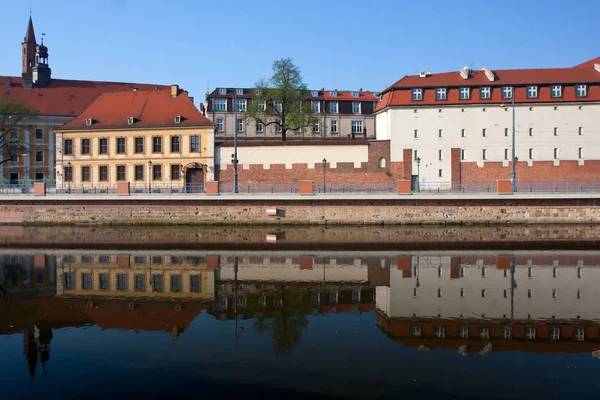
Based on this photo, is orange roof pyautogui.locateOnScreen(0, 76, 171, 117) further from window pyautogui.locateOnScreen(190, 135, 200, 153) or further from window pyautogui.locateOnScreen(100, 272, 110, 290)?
window pyautogui.locateOnScreen(100, 272, 110, 290)

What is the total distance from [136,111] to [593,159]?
36776 mm

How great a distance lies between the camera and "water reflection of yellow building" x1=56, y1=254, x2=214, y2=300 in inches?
723

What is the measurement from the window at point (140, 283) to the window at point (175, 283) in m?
0.96

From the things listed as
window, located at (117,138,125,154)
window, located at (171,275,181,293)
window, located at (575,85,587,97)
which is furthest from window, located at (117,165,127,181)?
window, located at (575,85,587,97)

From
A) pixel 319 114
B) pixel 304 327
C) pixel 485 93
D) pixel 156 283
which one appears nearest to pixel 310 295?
pixel 304 327

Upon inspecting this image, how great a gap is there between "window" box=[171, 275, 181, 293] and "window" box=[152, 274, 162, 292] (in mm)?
425

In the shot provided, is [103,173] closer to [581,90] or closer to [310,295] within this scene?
[310,295]

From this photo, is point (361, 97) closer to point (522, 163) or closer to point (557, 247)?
point (522, 163)

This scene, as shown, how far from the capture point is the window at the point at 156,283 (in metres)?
18.8

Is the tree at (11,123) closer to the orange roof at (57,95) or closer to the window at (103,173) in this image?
the orange roof at (57,95)

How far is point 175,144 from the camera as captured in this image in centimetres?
4303

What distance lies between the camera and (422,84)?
46188 mm

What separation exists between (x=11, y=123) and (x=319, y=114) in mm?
30764

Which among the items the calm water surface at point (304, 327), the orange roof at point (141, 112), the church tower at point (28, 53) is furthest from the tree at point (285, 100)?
the church tower at point (28, 53)
